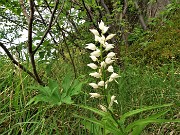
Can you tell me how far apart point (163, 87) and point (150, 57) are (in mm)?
2745

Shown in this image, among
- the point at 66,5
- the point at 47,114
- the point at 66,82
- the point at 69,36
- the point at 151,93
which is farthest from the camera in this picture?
the point at 69,36

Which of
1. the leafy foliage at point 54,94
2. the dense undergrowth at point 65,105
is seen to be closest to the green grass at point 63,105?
the dense undergrowth at point 65,105

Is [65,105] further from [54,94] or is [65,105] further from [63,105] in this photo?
[54,94]

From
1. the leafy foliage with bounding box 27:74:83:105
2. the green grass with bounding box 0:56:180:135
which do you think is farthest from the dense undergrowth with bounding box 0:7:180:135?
the leafy foliage with bounding box 27:74:83:105

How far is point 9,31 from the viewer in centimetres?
484

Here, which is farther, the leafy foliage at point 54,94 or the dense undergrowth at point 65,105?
the dense undergrowth at point 65,105

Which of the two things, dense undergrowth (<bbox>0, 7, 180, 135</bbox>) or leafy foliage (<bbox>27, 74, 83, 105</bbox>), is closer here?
leafy foliage (<bbox>27, 74, 83, 105</bbox>)

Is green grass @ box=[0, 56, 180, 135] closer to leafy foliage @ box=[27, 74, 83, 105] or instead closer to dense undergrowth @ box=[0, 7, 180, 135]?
dense undergrowth @ box=[0, 7, 180, 135]

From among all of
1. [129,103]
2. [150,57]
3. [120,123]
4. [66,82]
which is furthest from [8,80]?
[150,57]

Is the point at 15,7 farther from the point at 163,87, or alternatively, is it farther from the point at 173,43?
the point at 173,43

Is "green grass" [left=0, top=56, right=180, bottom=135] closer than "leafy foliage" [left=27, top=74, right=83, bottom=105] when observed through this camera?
No

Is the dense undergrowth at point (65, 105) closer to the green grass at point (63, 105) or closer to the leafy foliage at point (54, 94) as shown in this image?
the green grass at point (63, 105)

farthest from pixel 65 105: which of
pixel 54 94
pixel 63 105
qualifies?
pixel 54 94

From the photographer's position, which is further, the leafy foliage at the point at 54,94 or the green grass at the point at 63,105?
the green grass at the point at 63,105
